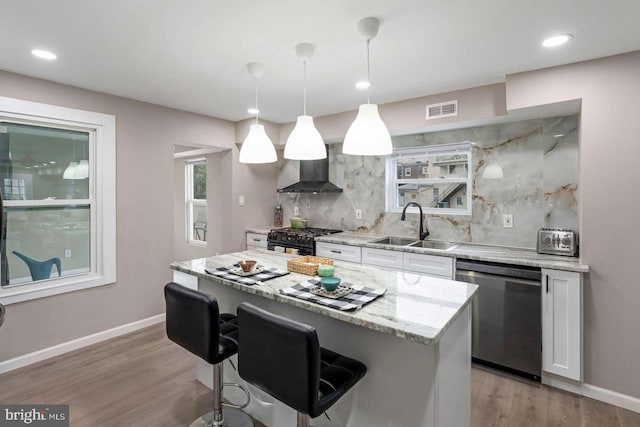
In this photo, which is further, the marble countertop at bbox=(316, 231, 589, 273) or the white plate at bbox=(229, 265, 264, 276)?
the marble countertop at bbox=(316, 231, 589, 273)

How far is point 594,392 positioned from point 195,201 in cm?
539

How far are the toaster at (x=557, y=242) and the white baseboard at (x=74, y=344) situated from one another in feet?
12.6

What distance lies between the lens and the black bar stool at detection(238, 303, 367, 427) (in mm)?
1257

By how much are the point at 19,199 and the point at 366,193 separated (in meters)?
3.35

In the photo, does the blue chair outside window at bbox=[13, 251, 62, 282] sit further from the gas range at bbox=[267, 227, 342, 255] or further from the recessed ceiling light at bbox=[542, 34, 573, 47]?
the recessed ceiling light at bbox=[542, 34, 573, 47]

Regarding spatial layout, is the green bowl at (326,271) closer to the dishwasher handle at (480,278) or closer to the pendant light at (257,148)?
the pendant light at (257,148)

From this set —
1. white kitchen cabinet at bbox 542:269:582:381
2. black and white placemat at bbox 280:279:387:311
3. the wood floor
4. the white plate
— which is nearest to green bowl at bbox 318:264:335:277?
black and white placemat at bbox 280:279:387:311

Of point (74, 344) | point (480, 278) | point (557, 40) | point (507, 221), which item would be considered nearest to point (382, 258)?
point (480, 278)

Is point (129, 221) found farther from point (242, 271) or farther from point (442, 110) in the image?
point (442, 110)

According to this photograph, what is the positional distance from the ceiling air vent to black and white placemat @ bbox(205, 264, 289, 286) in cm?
209

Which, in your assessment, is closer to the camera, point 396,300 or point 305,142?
point 396,300

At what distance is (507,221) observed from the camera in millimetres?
3133

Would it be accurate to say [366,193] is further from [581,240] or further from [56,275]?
[56,275]

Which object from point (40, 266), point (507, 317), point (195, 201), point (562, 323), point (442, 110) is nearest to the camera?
point (562, 323)
